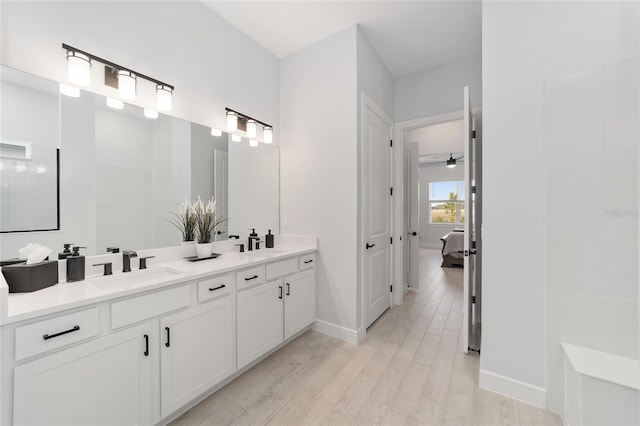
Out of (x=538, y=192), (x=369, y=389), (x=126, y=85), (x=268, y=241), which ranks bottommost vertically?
(x=369, y=389)

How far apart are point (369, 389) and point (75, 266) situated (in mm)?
1996

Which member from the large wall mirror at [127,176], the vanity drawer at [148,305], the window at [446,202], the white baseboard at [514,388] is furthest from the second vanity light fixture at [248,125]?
the window at [446,202]

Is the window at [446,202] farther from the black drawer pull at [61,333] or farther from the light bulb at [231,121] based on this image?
the black drawer pull at [61,333]

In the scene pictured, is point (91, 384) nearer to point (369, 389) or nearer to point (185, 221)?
point (185, 221)

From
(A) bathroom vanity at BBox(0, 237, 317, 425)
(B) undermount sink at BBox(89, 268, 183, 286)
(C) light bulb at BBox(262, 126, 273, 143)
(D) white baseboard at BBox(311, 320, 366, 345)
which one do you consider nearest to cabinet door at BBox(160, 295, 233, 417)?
(A) bathroom vanity at BBox(0, 237, 317, 425)

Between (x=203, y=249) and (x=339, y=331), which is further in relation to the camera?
(x=339, y=331)

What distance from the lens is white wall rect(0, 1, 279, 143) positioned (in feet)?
4.77

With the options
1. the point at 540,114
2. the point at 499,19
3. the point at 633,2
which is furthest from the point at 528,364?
the point at 499,19

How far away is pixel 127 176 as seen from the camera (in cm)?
183

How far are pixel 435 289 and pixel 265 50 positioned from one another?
406 cm

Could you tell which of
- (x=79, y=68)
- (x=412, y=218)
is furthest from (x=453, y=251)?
(x=79, y=68)

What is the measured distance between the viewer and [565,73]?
160 centimetres

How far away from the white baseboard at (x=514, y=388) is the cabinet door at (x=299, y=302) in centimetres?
148

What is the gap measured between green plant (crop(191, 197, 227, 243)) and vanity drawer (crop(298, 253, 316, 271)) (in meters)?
0.85
